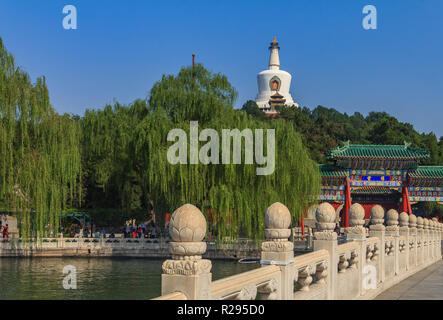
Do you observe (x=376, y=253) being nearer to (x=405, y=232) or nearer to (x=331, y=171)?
(x=405, y=232)

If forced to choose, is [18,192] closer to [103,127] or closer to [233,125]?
[233,125]

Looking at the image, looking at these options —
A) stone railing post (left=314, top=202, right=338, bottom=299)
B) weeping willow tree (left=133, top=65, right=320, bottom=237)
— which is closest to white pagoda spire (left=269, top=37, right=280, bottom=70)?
weeping willow tree (left=133, top=65, right=320, bottom=237)

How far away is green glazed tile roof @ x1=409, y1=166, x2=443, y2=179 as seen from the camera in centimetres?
2852

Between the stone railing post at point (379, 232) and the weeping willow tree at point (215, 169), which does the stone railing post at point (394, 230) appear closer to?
the stone railing post at point (379, 232)

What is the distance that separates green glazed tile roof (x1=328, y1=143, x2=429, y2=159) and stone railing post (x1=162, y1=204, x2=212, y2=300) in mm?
26194

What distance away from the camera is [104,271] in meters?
17.4

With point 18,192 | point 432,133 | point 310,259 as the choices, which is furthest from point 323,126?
point 310,259

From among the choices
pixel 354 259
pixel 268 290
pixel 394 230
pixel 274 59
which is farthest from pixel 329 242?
pixel 274 59

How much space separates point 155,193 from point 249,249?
4.11 m

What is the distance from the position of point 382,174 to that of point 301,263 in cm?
2527

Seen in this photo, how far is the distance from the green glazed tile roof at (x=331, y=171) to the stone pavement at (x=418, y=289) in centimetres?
1815

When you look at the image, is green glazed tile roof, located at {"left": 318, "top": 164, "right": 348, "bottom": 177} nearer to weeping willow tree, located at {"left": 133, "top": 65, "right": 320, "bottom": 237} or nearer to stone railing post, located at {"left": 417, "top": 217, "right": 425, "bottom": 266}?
weeping willow tree, located at {"left": 133, "top": 65, "right": 320, "bottom": 237}

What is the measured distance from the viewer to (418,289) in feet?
28.0

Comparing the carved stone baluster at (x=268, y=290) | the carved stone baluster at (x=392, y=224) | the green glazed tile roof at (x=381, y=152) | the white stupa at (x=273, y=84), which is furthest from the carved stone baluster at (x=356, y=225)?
the white stupa at (x=273, y=84)
